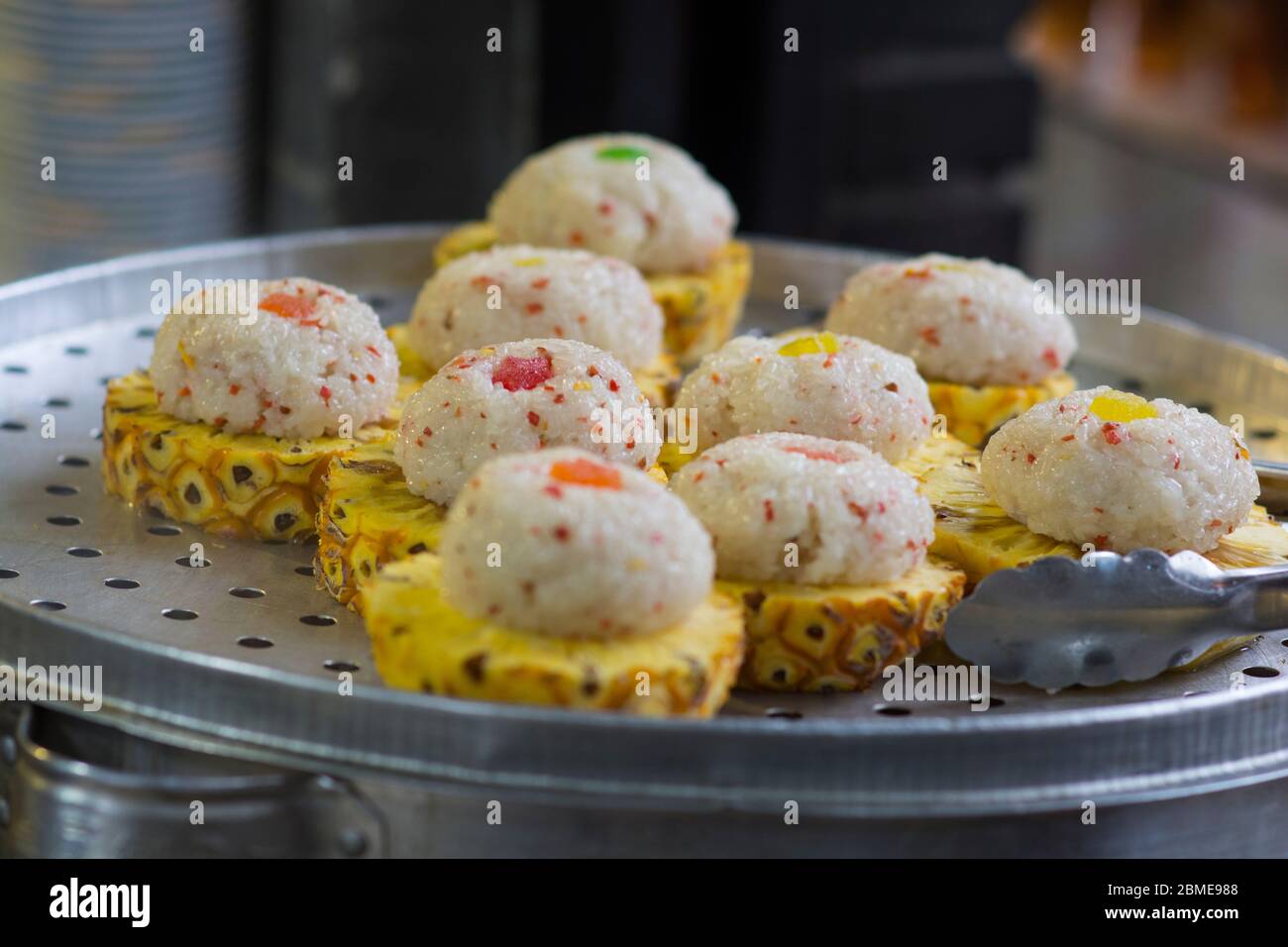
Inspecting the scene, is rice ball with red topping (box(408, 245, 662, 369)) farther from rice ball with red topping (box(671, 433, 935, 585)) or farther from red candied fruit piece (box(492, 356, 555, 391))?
rice ball with red topping (box(671, 433, 935, 585))

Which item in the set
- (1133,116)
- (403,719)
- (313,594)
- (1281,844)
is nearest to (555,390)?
(313,594)

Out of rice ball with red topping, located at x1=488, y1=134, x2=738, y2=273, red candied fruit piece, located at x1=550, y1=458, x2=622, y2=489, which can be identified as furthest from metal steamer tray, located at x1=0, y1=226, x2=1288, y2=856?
rice ball with red topping, located at x1=488, y1=134, x2=738, y2=273

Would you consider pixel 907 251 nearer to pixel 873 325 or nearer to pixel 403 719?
pixel 873 325

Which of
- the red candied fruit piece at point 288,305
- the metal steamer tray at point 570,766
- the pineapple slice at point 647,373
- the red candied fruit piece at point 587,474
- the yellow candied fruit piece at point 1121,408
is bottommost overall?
the metal steamer tray at point 570,766

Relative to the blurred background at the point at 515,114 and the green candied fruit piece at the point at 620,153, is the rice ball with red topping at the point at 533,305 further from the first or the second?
the blurred background at the point at 515,114

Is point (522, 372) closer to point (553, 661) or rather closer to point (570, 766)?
point (553, 661)

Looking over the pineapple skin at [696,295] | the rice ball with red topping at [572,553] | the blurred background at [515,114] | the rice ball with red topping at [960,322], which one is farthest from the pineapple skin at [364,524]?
the blurred background at [515,114]

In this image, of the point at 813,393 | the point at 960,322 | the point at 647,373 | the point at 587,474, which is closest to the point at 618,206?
the point at 647,373
